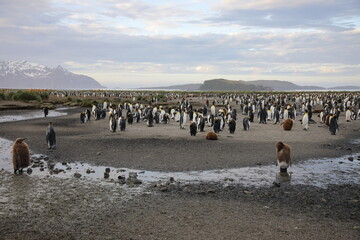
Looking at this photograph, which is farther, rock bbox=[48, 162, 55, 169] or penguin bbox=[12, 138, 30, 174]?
rock bbox=[48, 162, 55, 169]

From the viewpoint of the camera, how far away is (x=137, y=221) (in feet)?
20.7

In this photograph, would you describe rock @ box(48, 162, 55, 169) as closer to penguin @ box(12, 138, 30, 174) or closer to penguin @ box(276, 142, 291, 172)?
penguin @ box(12, 138, 30, 174)

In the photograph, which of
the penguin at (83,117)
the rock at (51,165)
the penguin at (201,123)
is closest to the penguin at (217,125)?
the penguin at (201,123)

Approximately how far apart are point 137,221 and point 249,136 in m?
11.5

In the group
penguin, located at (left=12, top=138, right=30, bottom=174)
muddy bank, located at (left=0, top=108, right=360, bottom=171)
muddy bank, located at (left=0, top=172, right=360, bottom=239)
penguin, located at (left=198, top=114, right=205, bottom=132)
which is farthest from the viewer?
penguin, located at (left=198, top=114, right=205, bottom=132)

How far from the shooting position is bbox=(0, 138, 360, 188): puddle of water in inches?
359

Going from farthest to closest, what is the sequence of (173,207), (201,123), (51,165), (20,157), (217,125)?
1. (201,123)
2. (217,125)
3. (51,165)
4. (20,157)
5. (173,207)

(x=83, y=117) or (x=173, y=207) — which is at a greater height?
(x=83, y=117)

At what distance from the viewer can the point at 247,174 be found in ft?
32.2

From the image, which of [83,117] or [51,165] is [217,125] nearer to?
[51,165]

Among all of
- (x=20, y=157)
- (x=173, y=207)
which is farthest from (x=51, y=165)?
(x=173, y=207)

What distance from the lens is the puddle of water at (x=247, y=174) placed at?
29.9 ft

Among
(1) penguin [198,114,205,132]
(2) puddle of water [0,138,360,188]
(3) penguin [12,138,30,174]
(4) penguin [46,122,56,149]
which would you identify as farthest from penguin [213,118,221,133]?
(3) penguin [12,138,30,174]

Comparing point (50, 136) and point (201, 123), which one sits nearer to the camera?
point (50, 136)
